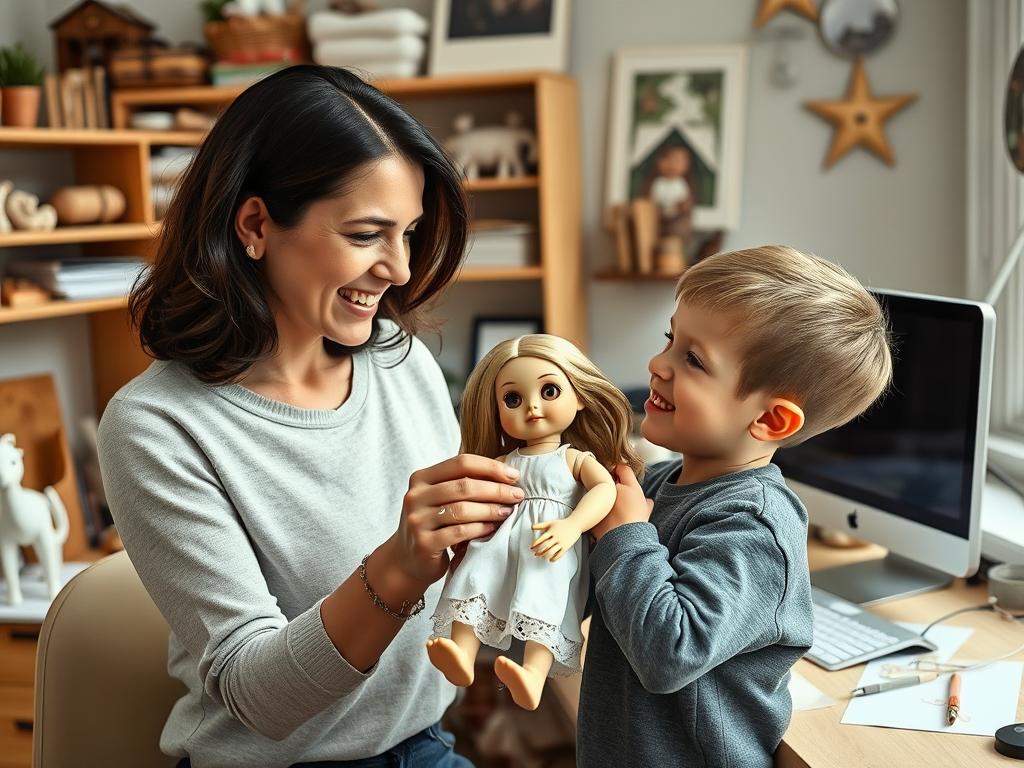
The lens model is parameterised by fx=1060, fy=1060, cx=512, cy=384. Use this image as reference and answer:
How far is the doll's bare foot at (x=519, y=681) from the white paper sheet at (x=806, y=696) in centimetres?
52

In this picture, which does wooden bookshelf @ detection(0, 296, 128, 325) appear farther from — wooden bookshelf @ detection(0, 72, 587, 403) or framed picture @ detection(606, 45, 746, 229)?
framed picture @ detection(606, 45, 746, 229)

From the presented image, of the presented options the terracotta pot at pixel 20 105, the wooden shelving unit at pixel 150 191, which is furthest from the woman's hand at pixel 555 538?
the terracotta pot at pixel 20 105

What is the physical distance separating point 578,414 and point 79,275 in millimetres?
1872

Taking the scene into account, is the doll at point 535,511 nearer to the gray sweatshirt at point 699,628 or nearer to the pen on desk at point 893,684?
the gray sweatshirt at point 699,628

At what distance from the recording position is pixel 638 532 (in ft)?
3.34

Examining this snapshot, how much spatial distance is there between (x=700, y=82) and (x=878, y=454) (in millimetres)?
1328

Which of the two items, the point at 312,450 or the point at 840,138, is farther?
the point at 840,138

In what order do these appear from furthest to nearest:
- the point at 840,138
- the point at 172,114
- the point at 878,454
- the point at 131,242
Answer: the point at 172,114, the point at 131,242, the point at 840,138, the point at 878,454

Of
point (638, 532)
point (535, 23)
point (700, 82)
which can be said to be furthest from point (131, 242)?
point (638, 532)

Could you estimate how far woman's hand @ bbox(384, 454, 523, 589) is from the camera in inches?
40.4

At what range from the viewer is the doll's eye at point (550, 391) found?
104 centimetres

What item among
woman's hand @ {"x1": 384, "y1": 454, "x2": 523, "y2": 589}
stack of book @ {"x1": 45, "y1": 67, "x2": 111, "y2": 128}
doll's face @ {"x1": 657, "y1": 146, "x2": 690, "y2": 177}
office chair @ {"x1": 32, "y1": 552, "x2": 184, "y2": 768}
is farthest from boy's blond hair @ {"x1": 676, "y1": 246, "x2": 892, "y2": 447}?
stack of book @ {"x1": 45, "y1": 67, "x2": 111, "y2": 128}

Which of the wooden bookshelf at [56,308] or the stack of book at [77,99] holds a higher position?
the stack of book at [77,99]

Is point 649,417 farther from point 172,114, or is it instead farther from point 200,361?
point 172,114
